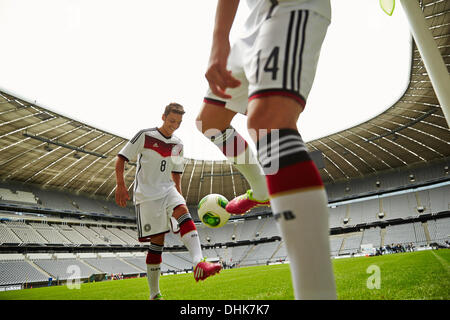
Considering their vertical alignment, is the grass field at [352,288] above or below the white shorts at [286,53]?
below

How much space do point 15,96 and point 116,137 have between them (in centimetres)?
857

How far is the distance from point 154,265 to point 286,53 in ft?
9.71

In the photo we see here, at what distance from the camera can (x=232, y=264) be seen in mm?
40562

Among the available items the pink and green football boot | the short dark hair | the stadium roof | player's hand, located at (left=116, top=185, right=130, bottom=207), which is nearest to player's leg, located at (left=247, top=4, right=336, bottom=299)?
the pink and green football boot

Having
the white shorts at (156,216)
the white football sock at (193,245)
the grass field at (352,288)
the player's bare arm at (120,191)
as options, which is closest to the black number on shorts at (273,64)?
the grass field at (352,288)

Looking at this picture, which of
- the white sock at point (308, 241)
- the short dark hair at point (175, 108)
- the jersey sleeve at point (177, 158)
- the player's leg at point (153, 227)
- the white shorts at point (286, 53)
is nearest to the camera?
the white sock at point (308, 241)

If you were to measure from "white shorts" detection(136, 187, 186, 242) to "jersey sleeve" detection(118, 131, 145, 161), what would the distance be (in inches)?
23.9

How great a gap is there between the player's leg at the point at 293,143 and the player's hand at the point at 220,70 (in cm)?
14

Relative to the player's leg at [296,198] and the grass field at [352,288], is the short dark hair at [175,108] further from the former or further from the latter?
the player's leg at [296,198]

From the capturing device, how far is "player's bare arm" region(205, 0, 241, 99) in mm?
1226

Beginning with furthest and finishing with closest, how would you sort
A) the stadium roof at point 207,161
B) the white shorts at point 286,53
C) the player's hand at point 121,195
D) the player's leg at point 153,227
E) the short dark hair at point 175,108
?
the stadium roof at point 207,161
the short dark hair at point 175,108
the player's leg at point 153,227
the player's hand at point 121,195
the white shorts at point 286,53

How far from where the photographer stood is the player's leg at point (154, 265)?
10.6 feet

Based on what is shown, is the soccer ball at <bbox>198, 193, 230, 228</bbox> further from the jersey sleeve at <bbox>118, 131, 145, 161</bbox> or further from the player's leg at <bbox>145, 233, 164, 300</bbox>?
the jersey sleeve at <bbox>118, 131, 145, 161</bbox>
